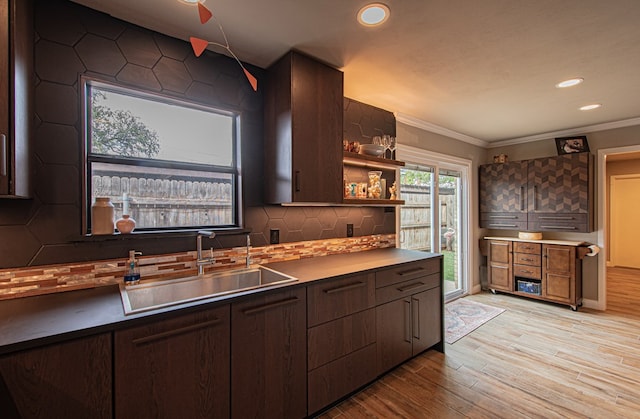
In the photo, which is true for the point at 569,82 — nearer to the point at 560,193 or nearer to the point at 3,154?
the point at 560,193

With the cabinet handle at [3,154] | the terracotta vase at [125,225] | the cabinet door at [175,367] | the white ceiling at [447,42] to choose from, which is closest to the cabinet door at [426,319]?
the cabinet door at [175,367]

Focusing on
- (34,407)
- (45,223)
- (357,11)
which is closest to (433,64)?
(357,11)

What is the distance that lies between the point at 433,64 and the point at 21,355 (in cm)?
278

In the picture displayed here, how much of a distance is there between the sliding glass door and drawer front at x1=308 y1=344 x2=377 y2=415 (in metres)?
1.60

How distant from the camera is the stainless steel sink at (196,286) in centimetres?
156

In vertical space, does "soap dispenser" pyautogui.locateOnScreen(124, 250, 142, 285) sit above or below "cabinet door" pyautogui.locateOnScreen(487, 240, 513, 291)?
above

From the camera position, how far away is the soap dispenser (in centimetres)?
159

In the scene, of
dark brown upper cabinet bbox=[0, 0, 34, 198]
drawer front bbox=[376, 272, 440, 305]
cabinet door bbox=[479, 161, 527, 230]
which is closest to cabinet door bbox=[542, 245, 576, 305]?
cabinet door bbox=[479, 161, 527, 230]

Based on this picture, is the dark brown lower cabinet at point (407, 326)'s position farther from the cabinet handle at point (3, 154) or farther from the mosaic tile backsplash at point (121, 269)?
the cabinet handle at point (3, 154)

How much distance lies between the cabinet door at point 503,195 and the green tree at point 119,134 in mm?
4538

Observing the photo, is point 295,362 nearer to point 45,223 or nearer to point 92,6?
point 45,223

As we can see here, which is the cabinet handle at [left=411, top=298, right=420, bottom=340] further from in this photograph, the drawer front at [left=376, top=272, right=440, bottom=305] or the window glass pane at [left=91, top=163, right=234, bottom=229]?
the window glass pane at [left=91, top=163, right=234, bottom=229]

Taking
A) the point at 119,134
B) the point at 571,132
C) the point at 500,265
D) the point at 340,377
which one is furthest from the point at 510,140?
the point at 119,134

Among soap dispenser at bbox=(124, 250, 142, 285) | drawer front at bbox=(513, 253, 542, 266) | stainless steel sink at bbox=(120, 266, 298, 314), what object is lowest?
drawer front at bbox=(513, 253, 542, 266)
